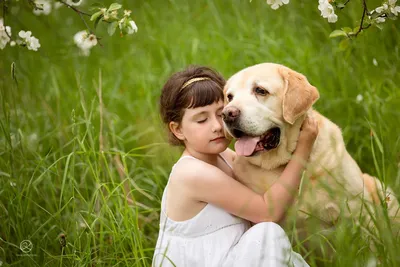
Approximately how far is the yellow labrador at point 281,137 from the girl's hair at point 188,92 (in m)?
0.09

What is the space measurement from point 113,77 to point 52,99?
2.62 feet

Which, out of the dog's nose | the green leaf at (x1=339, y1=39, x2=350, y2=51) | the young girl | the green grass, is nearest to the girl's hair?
the young girl

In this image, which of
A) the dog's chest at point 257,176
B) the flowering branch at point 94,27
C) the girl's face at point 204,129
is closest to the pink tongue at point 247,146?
the girl's face at point 204,129

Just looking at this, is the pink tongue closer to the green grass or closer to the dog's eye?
the dog's eye

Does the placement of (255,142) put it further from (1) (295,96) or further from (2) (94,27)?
(2) (94,27)

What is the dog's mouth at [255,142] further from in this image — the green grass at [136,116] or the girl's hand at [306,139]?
the green grass at [136,116]

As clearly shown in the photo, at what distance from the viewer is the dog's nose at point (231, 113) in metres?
2.92

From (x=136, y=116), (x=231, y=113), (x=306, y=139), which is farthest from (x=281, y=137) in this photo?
(x=136, y=116)

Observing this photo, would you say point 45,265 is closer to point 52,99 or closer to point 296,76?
point 296,76

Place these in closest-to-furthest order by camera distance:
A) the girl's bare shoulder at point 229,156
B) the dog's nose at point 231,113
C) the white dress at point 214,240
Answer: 1. the white dress at point 214,240
2. the dog's nose at point 231,113
3. the girl's bare shoulder at point 229,156

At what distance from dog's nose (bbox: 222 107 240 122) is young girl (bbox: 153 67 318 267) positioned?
0.51 feet

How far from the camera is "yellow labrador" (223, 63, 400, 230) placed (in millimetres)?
2990

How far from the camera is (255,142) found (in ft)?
9.98

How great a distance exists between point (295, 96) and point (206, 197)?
0.67 meters
